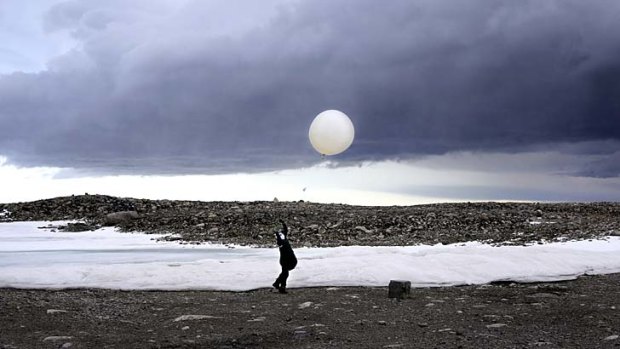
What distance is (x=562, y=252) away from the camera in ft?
64.2

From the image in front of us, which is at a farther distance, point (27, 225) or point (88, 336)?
point (27, 225)

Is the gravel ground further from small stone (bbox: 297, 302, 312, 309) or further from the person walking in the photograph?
the person walking

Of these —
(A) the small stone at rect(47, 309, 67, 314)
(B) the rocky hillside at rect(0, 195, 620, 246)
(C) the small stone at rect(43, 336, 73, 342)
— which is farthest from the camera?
(B) the rocky hillside at rect(0, 195, 620, 246)

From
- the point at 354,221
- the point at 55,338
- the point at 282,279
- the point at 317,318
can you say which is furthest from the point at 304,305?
the point at 354,221

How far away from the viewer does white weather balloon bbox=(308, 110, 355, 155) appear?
2100 cm

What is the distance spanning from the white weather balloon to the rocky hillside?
4932 mm

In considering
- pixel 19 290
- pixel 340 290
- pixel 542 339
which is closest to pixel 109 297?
pixel 19 290

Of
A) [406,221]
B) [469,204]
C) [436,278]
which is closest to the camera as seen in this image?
[436,278]

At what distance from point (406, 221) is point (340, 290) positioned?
14.5 meters

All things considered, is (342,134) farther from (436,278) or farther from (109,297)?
(109,297)

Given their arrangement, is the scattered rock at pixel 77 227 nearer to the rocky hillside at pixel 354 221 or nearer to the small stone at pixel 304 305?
the rocky hillside at pixel 354 221

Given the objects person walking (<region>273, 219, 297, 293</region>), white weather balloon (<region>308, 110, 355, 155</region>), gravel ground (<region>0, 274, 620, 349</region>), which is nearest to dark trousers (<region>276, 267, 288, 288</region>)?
person walking (<region>273, 219, 297, 293</region>)

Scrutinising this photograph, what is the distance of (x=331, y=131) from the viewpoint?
825 inches

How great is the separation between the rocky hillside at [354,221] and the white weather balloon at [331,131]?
16.2 ft
